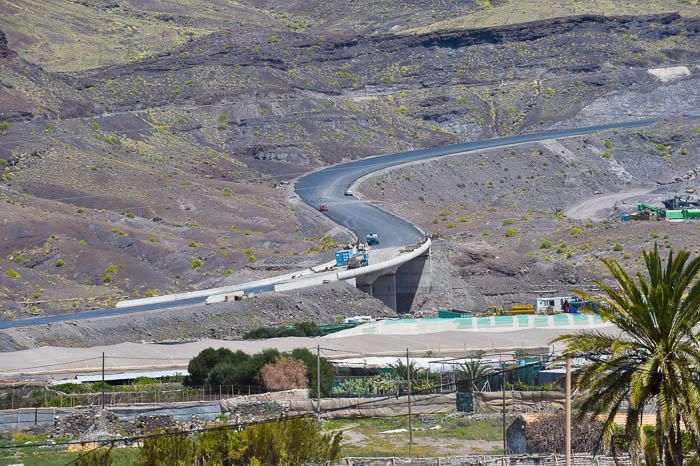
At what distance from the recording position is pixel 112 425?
1874 inches

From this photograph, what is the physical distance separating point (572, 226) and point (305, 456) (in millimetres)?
90431

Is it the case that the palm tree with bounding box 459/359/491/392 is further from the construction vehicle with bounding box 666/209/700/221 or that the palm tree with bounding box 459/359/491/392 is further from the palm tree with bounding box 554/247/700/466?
the construction vehicle with bounding box 666/209/700/221

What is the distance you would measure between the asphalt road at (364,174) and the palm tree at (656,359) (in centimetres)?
8270

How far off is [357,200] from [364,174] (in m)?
13.9

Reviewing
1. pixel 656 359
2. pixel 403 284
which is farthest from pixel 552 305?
pixel 656 359

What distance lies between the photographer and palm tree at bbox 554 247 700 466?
3109cm

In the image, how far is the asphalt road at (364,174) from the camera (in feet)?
403

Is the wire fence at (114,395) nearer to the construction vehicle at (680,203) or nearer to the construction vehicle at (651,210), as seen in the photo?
the construction vehicle at (651,210)

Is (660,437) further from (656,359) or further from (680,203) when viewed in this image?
(680,203)

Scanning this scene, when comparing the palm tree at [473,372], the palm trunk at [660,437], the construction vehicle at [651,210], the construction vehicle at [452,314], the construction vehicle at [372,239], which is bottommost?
the palm trunk at [660,437]

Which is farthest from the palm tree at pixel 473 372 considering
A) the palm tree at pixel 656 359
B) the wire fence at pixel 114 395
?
the palm tree at pixel 656 359

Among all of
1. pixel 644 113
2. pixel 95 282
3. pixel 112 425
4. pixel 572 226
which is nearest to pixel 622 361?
pixel 112 425

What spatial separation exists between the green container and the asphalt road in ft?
202

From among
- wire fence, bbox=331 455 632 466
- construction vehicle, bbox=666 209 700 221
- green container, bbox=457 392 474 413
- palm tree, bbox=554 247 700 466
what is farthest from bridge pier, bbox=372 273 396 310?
palm tree, bbox=554 247 700 466
